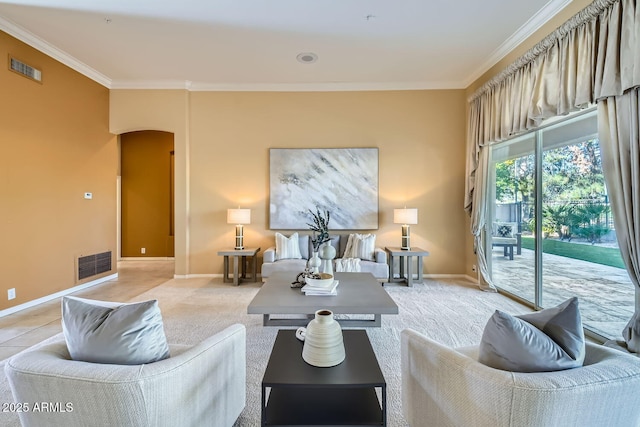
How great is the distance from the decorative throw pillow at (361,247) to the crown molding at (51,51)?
4809mm

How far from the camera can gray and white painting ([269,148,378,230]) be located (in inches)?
194

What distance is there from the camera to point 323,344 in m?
1.41

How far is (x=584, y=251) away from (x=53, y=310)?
19.7 feet

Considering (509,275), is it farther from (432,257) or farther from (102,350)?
(102,350)

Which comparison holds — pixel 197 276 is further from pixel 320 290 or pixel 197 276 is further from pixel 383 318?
pixel 383 318

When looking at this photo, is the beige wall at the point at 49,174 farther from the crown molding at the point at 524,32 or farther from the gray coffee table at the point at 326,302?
the crown molding at the point at 524,32

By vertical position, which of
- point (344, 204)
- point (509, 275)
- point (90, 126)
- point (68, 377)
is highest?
point (90, 126)

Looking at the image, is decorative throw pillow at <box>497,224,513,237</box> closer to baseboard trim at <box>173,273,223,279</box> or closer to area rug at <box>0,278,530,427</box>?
area rug at <box>0,278,530,427</box>

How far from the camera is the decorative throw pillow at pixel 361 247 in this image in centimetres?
448

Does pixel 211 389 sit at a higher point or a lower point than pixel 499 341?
lower

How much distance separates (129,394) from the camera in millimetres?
999

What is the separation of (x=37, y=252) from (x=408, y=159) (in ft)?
18.2

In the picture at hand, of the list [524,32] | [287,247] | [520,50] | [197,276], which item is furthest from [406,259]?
[197,276]

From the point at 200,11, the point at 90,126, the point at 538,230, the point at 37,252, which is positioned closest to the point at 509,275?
the point at 538,230
